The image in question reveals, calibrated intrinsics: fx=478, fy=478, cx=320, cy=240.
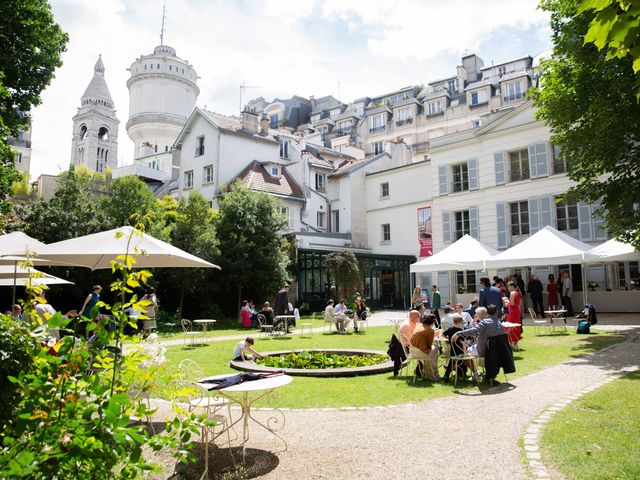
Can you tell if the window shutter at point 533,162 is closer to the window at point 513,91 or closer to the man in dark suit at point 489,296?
the man in dark suit at point 489,296

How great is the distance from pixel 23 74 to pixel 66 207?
582 cm

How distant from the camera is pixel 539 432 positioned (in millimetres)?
5086

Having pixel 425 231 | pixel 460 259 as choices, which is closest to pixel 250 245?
pixel 460 259

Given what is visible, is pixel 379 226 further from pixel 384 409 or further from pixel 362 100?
pixel 362 100

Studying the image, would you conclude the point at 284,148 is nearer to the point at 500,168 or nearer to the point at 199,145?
the point at 199,145

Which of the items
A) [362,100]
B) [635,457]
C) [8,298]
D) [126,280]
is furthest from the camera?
[362,100]

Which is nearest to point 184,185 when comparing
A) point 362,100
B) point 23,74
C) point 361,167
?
point 361,167

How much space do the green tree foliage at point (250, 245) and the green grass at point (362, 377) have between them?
7040 mm

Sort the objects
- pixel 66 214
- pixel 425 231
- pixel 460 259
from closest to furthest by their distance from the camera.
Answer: pixel 460 259
pixel 66 214
pixel 425 231

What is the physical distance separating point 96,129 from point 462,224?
65.0m

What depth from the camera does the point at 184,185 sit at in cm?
3188

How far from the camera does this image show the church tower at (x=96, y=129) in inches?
2864

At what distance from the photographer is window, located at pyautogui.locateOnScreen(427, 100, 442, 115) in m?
44.1

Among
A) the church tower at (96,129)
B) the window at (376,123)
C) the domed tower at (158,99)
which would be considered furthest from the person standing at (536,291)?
the church tower at (96,129)
